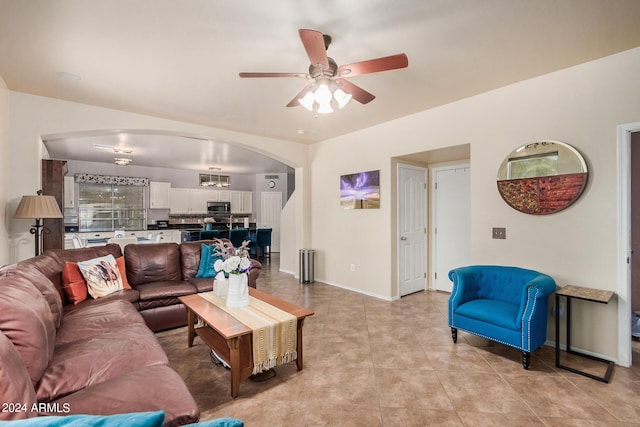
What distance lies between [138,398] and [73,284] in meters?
2.23

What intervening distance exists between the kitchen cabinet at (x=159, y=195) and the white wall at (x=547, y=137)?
630 centimetres

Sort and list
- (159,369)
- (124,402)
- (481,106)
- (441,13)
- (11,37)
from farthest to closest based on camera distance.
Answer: (481,106) < (11,37) < (441,13) < (159,369) < (124,402)

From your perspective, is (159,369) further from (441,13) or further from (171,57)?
(441,13)

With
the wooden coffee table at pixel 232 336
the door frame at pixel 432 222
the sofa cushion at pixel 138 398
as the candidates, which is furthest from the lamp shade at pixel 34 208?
the door frame at pixel 432 222

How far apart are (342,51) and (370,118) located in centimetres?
185

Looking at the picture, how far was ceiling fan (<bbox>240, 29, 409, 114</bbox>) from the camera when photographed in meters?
1.88

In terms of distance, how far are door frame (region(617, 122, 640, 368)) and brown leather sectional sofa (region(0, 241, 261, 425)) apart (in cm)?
335

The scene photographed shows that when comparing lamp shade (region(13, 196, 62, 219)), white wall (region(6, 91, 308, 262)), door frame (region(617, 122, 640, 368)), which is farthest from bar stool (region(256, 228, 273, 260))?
door frame (region(617, 122, 640, 368))

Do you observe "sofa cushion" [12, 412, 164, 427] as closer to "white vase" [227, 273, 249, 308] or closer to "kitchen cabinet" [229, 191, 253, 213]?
"white vase" [227, 273, 249, 308]

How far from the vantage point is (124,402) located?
49.9 inches

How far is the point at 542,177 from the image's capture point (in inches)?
116

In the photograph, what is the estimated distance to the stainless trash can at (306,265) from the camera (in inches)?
218

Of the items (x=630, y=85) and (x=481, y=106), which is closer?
(x=630, y=85)

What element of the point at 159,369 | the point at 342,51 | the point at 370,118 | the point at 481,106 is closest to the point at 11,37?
the point at 342,51
